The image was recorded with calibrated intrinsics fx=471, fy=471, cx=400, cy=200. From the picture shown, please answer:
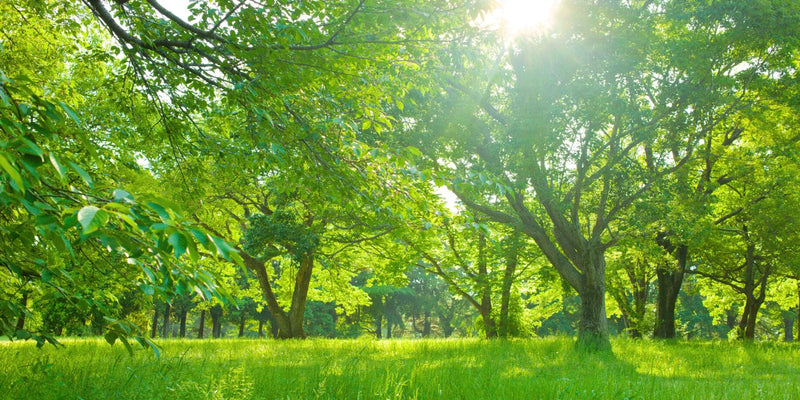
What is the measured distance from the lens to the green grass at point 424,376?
4.45 meters

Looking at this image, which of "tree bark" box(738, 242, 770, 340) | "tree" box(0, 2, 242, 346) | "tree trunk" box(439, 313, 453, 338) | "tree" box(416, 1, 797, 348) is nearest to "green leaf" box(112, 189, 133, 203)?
"tree" box(0, 2, 242, 346)

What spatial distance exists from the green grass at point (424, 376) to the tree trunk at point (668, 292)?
8.09 m

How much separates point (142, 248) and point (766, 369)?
403 inches

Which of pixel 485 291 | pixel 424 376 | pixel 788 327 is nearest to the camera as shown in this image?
pixel 424 376

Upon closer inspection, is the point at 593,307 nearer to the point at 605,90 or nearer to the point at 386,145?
the point at 605,90

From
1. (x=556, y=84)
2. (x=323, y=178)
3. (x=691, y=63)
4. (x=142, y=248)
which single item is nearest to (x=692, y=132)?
(x=691, y=63)

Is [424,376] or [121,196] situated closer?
[121,196]

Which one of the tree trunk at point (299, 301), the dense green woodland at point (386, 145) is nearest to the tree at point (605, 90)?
the dense green woodland at point (386, 145)

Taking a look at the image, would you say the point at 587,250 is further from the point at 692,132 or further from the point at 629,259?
the point at 629,259

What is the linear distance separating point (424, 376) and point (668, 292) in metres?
17.0

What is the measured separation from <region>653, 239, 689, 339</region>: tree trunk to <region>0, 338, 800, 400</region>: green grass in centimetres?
809

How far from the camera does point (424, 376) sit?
554 centimetres

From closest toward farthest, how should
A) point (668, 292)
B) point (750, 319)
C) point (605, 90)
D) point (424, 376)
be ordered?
point (424, 376) < point (605, 90) < point (668, 292) < point (750, 319)

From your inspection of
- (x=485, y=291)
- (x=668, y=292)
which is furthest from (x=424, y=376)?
(x=668, y=292)
